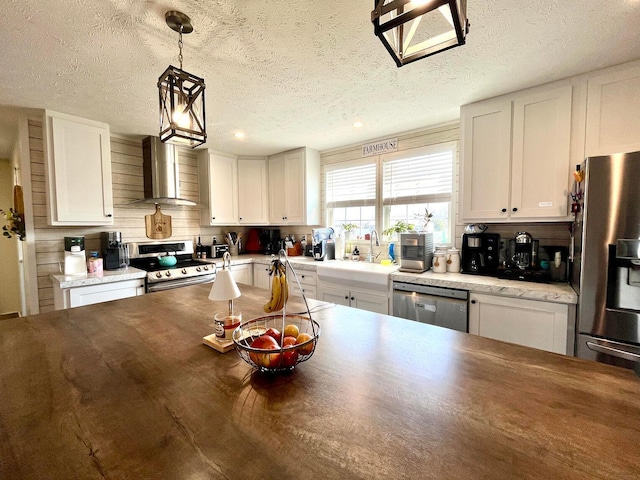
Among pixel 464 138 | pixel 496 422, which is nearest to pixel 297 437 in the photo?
pixel 496 422

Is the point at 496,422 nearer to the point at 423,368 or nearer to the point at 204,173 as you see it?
the point at 423,368

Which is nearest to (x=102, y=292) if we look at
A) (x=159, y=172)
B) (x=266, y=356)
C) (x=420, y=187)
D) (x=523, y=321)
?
(x=159, y=172)

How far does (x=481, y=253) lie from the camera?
2486 mm

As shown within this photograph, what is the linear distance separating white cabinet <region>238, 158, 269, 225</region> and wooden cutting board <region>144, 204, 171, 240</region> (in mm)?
932

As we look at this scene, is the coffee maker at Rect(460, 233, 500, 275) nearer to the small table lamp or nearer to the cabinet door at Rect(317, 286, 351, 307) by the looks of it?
the cabinet door at Rect(317, 286, 351, 307)

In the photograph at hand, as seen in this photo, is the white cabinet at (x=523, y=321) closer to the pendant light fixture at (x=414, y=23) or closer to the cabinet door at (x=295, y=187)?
the pendant light fixture at (x=414, y=23)

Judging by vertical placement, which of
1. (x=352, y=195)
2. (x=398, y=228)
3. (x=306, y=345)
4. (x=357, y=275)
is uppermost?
(x=352, y=195)

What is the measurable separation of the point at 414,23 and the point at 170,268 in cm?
318

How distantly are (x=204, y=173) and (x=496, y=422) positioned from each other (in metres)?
3.98

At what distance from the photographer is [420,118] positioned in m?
2.75

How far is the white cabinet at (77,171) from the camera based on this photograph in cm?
250

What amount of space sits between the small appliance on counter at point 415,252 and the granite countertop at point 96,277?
2549mm

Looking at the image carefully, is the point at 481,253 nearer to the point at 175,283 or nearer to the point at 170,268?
the point at 175,283

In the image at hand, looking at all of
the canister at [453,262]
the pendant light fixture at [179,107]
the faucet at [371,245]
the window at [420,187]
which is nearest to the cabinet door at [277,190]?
the faucet at [371,245]
